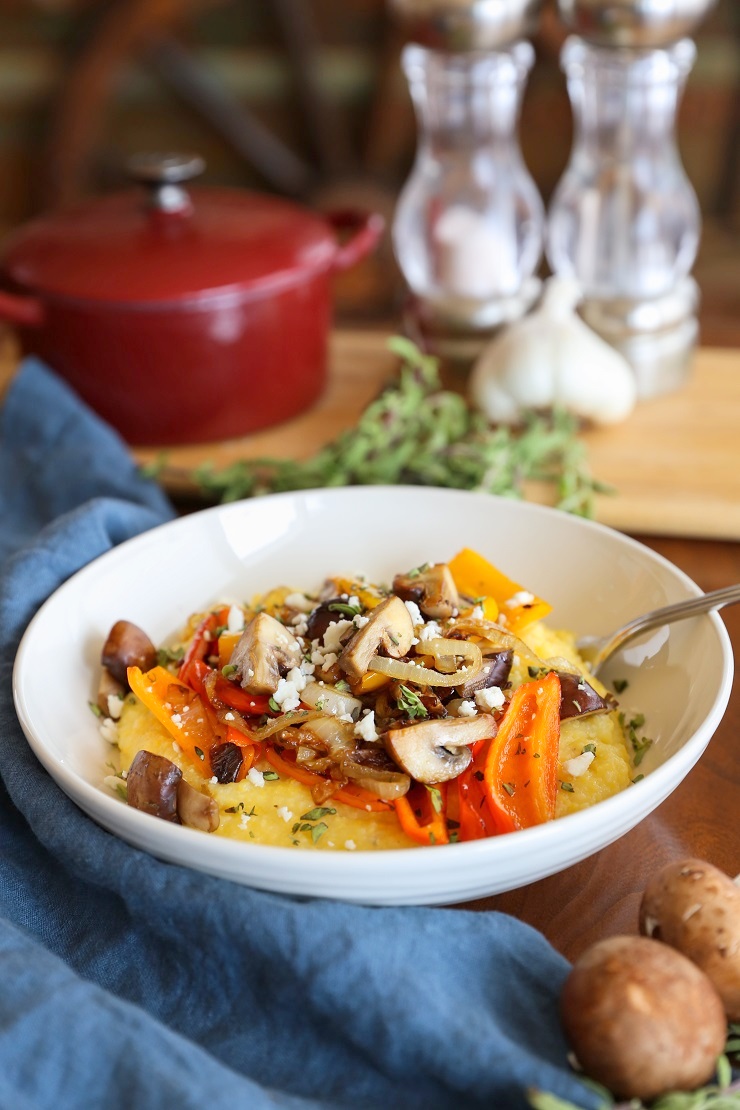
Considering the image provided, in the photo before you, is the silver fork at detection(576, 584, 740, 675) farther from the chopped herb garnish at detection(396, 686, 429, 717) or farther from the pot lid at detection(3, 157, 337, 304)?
the pot lid at detection(3, 157, 337, 304)

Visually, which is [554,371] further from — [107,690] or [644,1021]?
[644,1021]

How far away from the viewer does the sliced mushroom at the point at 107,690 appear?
5.01 feet

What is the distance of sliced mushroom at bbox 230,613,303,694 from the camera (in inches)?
53.2

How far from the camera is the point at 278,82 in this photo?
539 cm

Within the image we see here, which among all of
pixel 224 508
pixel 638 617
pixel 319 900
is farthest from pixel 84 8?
pixel 319 900

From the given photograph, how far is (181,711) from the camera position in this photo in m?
1.43

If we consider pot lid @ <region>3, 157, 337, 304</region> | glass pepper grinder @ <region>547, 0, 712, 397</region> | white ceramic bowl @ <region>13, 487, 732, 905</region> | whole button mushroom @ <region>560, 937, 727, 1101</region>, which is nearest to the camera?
whole button mushroom @ <region>560, 937, 727, 1101</region>

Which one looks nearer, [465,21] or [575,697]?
[575,697]

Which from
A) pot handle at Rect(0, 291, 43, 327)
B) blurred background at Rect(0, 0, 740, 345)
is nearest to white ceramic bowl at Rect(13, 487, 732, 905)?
pot handle at Rect(0, 291, 43, 327)

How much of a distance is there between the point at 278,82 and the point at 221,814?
482cm

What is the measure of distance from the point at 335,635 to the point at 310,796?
0.22 m

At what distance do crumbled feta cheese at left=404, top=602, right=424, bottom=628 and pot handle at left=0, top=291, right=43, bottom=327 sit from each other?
1230mm

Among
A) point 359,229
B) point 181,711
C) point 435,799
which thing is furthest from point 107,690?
point 359,229

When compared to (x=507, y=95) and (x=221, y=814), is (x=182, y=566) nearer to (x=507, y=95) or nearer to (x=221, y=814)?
(x=221, y=814)
